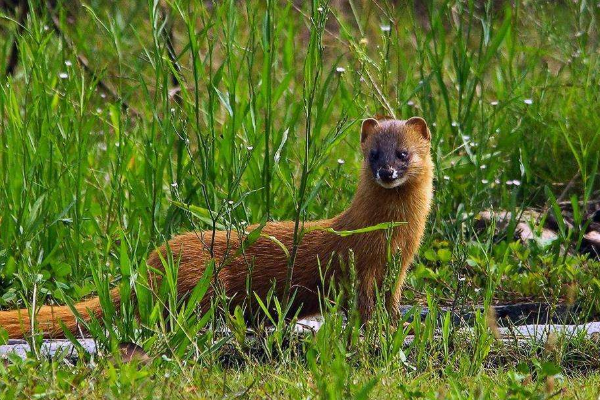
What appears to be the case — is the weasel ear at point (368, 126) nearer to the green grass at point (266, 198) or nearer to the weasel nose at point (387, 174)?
the green grass at point (266, 198)

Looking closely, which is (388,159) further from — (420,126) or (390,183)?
(420,126)

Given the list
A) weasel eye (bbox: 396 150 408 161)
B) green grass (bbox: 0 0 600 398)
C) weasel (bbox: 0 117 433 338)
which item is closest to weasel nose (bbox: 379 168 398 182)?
weasel (bbox: 0 117 433 338)

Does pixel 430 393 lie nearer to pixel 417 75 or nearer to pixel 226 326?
pixel 226 326

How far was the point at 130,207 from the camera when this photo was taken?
485 centimetres

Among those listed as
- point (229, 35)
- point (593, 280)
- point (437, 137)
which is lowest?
point (593, 280)

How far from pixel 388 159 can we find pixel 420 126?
1.00ft

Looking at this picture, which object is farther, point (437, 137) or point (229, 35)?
point (437, 137)

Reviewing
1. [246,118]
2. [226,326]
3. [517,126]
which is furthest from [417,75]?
[226,326]

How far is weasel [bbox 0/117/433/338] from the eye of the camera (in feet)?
13.8

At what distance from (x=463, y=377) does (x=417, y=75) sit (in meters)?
4.98

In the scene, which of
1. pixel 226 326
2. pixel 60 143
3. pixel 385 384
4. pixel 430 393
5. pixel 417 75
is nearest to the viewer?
pixel 430 393

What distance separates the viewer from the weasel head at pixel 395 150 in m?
4.25

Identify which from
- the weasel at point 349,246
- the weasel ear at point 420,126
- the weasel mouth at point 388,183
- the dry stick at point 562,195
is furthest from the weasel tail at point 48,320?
the dry stick at point 562,195

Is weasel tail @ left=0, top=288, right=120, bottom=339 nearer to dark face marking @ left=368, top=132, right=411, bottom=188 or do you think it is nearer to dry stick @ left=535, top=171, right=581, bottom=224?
dark face marking @ left=368, top=132, right=411, bottom=188
